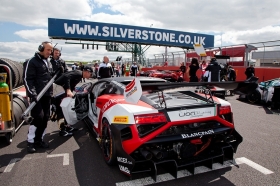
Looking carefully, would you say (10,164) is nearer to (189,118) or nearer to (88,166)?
(88,166)

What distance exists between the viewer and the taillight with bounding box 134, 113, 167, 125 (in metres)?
2.39

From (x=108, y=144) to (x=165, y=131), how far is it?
91 cm

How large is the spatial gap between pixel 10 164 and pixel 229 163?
3.06 meters

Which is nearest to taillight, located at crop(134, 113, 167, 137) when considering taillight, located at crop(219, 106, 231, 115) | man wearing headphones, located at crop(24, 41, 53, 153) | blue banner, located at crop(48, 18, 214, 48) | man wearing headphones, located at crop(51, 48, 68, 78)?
taillight, located at crop(219, 106, 231, 115)

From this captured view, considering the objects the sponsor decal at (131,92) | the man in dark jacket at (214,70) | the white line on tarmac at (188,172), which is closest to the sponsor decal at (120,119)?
the sponsor decal at (131,92)

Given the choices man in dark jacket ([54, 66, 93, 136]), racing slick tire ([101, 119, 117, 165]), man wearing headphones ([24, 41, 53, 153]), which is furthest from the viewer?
man in dark jacket ([54, 66, 93, 136])

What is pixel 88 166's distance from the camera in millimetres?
3004

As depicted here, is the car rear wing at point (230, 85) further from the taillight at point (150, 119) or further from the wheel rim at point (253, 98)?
the wheel rim at point (253, 98)

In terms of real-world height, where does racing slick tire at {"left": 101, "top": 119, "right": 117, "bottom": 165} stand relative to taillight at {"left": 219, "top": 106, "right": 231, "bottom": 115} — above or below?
below

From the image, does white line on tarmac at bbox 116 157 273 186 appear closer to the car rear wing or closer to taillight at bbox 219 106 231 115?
taillight at bbox 219 106 231 115

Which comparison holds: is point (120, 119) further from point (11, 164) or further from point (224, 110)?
point (11, 164)

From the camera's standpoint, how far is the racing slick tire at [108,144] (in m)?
2.73

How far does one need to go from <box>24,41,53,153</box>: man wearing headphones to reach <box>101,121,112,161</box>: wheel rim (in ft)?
4.11

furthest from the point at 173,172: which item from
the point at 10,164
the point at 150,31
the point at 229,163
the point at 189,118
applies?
the point at 150,31
